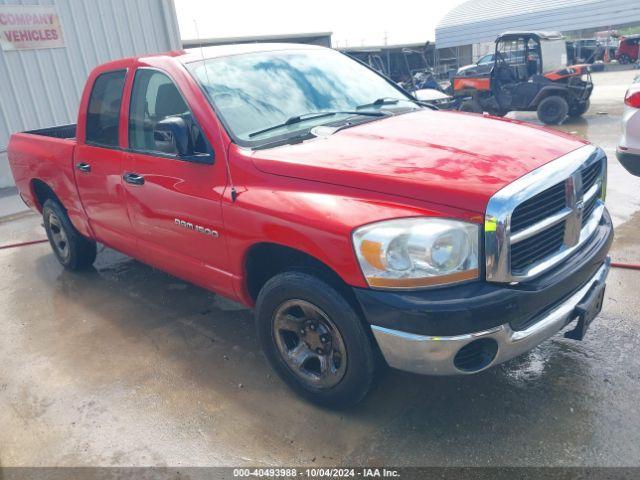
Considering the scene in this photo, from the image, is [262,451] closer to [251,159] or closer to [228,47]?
[251,159]

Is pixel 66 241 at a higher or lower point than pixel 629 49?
higher

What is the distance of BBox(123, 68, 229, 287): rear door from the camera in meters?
2.98

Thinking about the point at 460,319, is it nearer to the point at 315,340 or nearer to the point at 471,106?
the point at 315,340

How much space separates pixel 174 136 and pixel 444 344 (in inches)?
73.1

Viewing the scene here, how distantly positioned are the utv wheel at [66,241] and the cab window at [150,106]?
1743 mm

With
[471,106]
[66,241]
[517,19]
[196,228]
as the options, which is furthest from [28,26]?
[517,19]

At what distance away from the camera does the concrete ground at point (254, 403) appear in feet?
8.19

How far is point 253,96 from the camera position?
3.13 metres

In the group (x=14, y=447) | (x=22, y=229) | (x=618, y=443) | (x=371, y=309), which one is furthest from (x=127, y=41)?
(x=618, y=443)

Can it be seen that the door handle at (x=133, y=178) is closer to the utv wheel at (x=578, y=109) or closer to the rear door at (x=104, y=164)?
the rear door at (x=104, y=164)

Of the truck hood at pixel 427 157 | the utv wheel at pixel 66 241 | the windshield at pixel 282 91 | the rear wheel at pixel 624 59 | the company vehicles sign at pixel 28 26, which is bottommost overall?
the rear wheel at pixel 624 59

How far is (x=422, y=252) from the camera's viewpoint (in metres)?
2.17

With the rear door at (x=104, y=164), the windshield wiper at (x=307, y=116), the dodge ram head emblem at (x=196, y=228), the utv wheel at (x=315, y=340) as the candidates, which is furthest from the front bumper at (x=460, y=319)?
the rear door at (x=104, y=164)

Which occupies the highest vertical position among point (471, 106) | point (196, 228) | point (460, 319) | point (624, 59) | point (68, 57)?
point (68, 57)
